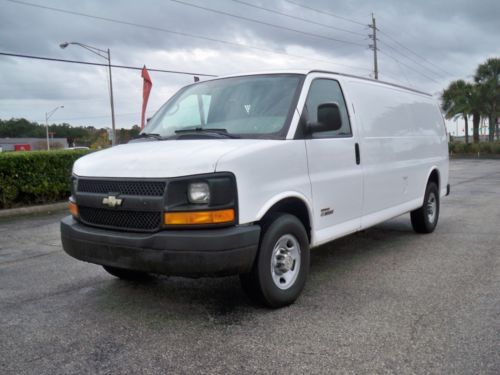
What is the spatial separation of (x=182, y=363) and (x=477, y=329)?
218 centimetres

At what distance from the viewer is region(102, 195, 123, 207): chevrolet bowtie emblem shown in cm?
401

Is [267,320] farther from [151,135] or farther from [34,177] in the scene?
[34,177]

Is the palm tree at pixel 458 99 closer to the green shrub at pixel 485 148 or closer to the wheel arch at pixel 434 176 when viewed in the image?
the green shrub at pixel 485 148

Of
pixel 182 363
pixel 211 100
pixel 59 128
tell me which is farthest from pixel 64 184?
pixel 59 128

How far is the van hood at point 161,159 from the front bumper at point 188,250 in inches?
18.0

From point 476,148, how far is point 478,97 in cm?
431

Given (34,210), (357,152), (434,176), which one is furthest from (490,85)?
(357,152)

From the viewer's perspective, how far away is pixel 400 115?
21.9ft

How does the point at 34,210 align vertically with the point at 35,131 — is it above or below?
below

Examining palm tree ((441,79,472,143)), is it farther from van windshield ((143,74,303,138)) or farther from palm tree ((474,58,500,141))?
van windshield ((143,74,303,138))

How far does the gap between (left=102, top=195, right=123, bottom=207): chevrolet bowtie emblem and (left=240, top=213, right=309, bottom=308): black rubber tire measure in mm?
1127

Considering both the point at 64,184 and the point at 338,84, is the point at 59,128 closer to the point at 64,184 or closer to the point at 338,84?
the point at 64,184

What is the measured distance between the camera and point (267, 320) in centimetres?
407

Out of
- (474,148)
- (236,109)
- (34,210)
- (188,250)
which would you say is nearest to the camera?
(188,250)
